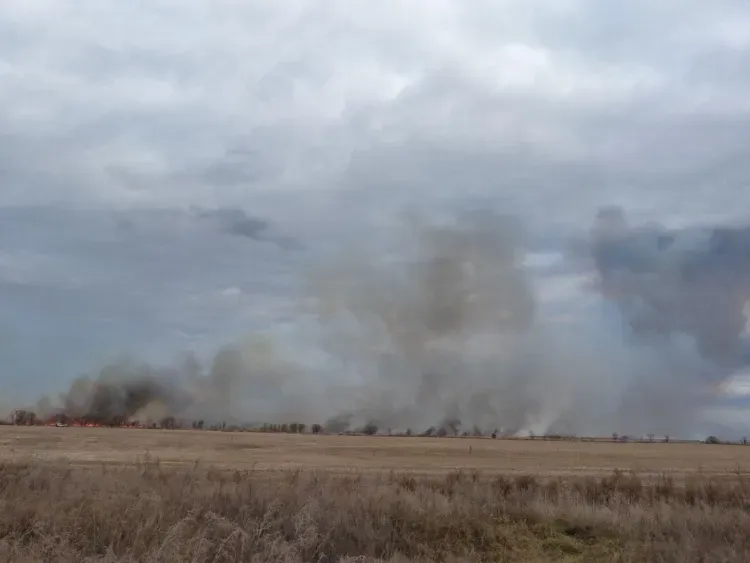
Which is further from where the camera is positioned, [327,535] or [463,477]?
[463,477]

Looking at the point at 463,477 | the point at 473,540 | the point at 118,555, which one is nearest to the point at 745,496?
the point at 463,477

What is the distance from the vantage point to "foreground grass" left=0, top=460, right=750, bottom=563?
547 inches

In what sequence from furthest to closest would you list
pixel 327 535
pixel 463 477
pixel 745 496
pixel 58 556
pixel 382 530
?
pixel 463 477 < pixel 745 496 < pixel 382 530 < pixel 327 535 < pixel 58 556

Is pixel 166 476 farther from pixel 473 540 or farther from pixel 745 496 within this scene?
pixel 745 496

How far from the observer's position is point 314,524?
51.3 feet

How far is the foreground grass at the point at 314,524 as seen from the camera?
13891 mm

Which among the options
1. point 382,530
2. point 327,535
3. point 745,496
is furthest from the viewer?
point 745,496

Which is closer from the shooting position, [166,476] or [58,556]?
[58,556]

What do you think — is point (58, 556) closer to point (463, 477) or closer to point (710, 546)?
point (710, 546)

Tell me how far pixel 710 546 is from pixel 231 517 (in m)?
10.4

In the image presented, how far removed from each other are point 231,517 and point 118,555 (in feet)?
11.5

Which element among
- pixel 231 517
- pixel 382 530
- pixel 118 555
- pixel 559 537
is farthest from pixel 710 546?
pixel 118 555

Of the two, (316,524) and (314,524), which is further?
(316,524)

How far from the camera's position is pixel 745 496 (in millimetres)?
27562
